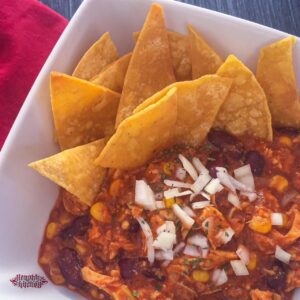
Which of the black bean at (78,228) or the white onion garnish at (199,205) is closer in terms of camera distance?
the white onion garnish at (199,205)

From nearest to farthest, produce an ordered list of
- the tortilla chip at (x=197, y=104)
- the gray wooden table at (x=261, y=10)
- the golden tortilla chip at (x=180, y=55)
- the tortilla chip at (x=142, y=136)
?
the tortilla chip at (x=142, y=136), the tortilla chip at (x=197, y=104), the golden tortilla chip at (x=180, y=55), the gray wooden table at (x=261, y=10)

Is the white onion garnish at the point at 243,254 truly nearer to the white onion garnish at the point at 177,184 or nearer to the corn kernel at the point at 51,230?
the white onion garnish at the point at 177,184

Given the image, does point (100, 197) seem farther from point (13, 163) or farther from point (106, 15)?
point (106, 15)

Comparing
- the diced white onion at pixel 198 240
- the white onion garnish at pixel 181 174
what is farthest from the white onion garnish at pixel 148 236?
the white onion garnish at pixel 181 174

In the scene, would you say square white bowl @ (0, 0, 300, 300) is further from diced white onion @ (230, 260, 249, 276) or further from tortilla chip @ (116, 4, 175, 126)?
diced white onion @ (230, 260, 249, 276)

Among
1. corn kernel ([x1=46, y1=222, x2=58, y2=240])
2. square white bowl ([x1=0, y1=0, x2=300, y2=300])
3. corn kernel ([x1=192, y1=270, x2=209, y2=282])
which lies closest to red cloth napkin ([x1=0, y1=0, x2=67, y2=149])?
square white bowl ([x1=0, y1=0, x2=300, y2=300])
